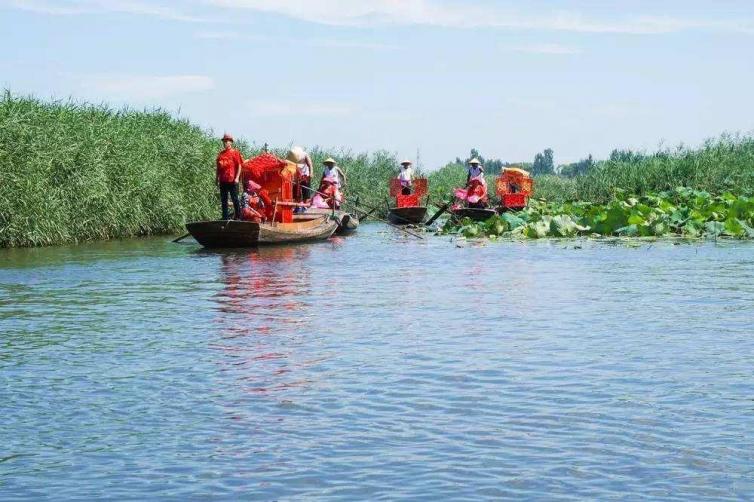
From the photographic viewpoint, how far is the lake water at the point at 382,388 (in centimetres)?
700

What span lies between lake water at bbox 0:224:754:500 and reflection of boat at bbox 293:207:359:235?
10.9 metres

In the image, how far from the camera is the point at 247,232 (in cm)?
2573

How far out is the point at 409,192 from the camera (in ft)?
141

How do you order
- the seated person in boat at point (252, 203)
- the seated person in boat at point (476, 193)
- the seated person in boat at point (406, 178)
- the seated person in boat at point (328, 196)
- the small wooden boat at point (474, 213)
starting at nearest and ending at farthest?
1. the seated person in boat at point (252, 203)
2. the seated person in boat at point (328, 196)
3. the small wooden boat at point (474, 213)
4. the seated person in boat at point (476, 193)
5. the seated person in boat at point (406, 178)

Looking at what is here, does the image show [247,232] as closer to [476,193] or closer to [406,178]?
[476,193]

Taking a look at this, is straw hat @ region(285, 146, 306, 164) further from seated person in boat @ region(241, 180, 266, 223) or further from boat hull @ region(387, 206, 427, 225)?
boat hull @ region(387, 206, 427, 225)

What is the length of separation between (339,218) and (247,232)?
692cm

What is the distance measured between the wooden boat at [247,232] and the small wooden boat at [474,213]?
6.72 metres

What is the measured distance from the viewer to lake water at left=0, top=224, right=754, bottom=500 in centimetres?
700

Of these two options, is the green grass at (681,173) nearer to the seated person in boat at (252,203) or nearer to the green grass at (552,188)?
the green grass at (552,188)

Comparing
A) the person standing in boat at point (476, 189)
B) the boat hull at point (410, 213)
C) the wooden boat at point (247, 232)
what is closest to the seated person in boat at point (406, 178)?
the boat hull at point (410, 213)

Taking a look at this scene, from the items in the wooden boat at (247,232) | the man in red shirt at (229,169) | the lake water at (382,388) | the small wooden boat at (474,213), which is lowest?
the lake water at (382,388)

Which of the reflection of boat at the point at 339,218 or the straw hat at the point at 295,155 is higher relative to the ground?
the straw hat at the point at 295,155

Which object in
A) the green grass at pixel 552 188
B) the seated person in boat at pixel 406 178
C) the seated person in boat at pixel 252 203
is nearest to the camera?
the seated person in boat at pixel 252 203
